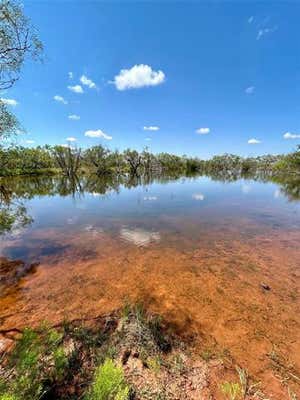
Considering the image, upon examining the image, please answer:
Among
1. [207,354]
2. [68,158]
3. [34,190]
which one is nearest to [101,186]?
[34,190]

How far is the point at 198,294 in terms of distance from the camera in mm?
5270

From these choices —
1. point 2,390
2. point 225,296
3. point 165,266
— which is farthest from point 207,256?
point 2,390

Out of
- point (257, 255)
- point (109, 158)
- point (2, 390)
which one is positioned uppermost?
point (109, 158)

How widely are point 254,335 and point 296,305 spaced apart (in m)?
1.78

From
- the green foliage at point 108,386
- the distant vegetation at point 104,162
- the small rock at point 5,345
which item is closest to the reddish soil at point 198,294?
the small rock at point 5,345

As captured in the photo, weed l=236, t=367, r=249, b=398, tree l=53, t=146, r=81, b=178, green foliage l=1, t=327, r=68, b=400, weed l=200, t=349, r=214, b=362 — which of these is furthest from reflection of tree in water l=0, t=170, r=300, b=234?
tree l=53, t=146, r=81, b=178

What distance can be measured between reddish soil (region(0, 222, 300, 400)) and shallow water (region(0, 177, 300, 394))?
0.03m

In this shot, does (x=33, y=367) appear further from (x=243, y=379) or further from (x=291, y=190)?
(x=291, y=190)

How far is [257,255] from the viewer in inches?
304

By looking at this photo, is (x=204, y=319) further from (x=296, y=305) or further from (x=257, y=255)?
(x=257, y=255)

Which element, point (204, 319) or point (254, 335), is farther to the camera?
point (204, 319)

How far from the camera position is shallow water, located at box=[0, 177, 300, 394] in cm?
411

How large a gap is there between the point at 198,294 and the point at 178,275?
1.09 metres

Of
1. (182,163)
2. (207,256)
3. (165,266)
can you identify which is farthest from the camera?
(182,163)
